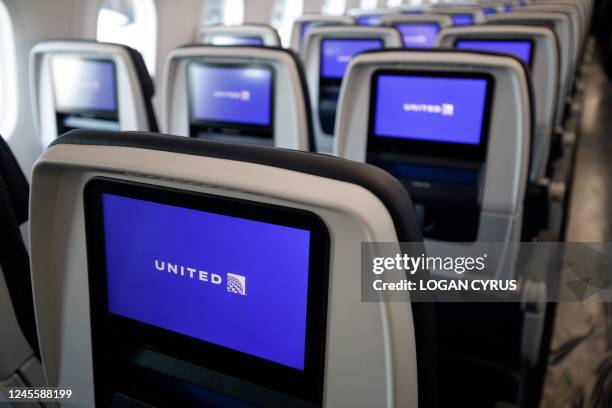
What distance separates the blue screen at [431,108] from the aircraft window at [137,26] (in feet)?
10.0

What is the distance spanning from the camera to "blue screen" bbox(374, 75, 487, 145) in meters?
1.79

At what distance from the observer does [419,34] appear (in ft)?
16.3

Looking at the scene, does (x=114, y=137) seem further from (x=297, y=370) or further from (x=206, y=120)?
(x=206, y=120)

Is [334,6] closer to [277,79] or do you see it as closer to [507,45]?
[507,45]

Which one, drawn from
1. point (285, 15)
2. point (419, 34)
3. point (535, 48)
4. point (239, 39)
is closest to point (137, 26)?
point (239, 39)

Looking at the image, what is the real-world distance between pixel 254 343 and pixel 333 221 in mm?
222

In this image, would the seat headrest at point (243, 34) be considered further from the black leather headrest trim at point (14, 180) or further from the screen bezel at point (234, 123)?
the black leather headrest trim at point (14, 180)

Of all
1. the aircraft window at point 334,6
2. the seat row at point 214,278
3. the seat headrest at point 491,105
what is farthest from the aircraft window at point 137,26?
the aircraft window at point 334,6

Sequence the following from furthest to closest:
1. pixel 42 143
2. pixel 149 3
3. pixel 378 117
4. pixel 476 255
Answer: pixel 149 3, pixel 42 143, pixel 476 255, pixel 378 117

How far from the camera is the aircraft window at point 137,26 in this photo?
4.38 meters

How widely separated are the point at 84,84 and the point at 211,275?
204 centimetres

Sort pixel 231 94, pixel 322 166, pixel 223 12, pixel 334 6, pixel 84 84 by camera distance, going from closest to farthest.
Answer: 1. pixel 322 166
2. pixel 231 94
3. pixel 84 84
4. pixel 223 12
5. pixel 334 6

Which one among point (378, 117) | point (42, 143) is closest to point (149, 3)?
point (42, 143)

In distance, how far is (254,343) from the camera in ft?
2.48
